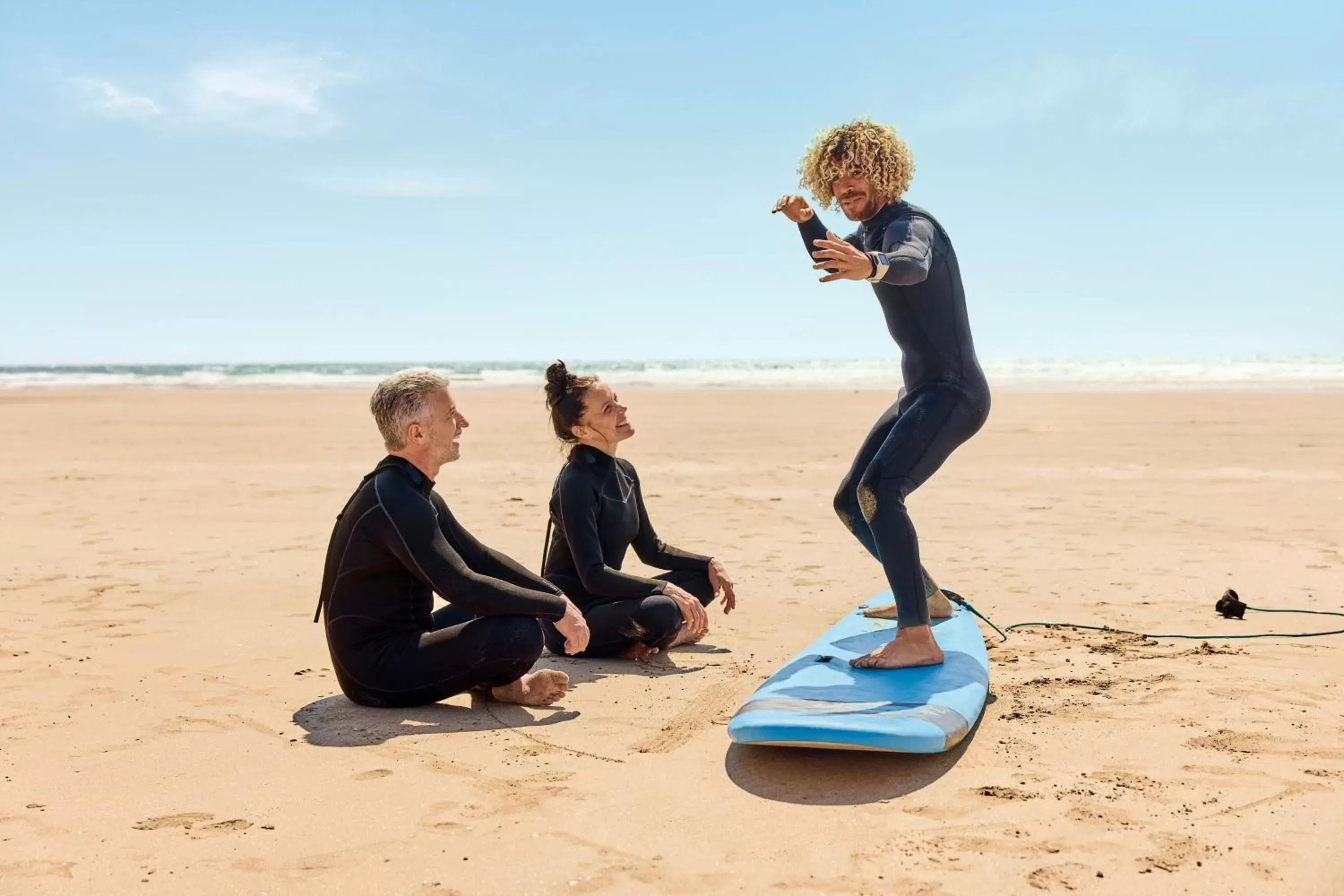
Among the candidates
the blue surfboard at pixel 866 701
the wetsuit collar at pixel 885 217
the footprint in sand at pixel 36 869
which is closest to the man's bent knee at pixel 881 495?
the blue surfboard at pixel 866 701

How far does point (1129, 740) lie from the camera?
373 cm

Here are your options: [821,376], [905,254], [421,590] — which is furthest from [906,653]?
[821,376]

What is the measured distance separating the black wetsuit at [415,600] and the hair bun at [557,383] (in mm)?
1044

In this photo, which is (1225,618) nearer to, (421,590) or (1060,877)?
(1060,877)

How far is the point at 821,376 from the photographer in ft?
152

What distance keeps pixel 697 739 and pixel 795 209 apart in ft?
7.90

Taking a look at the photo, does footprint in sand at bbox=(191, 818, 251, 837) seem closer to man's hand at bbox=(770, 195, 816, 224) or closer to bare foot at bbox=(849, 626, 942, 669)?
bare foot at bbox=(849, 626, 942, 669)

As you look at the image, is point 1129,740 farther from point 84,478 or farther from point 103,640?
point 84,478

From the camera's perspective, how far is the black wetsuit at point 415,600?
12.9ft

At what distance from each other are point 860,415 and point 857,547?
14.6 m

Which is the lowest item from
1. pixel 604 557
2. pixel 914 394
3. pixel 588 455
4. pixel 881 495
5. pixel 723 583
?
pixel 723 583

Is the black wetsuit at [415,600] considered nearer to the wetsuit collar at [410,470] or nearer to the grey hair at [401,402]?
the wetsuit collar at [410,470]

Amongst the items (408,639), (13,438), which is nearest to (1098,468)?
(408,639)

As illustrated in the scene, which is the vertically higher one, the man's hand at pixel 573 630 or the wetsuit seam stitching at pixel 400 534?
the wetsuit seam stitching at pixel 400 534
